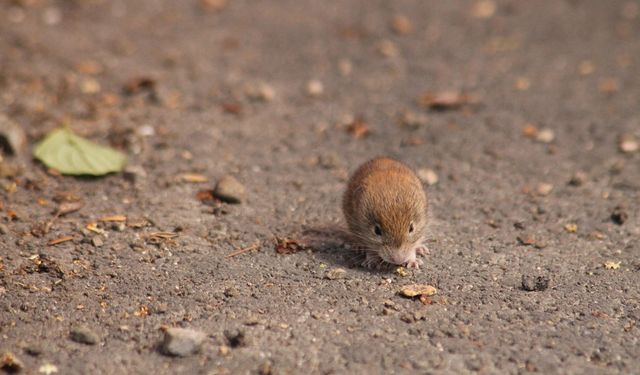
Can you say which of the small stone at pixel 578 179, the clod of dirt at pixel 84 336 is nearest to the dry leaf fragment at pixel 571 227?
the small stone at pixel 578 179

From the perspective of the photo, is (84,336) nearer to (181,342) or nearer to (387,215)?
(181,342)

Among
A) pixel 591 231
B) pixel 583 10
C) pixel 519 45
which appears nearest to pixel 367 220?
pixel 591 231

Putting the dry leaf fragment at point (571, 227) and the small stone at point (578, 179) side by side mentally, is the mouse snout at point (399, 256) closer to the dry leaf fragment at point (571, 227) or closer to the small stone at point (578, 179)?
the dry leaf fragment at point (571, 227)

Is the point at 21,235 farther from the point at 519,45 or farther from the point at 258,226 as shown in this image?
the point at 519,45

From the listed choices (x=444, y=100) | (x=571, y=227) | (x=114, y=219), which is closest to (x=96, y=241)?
(x=114, y=219)

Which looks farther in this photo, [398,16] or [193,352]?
[398,16]
